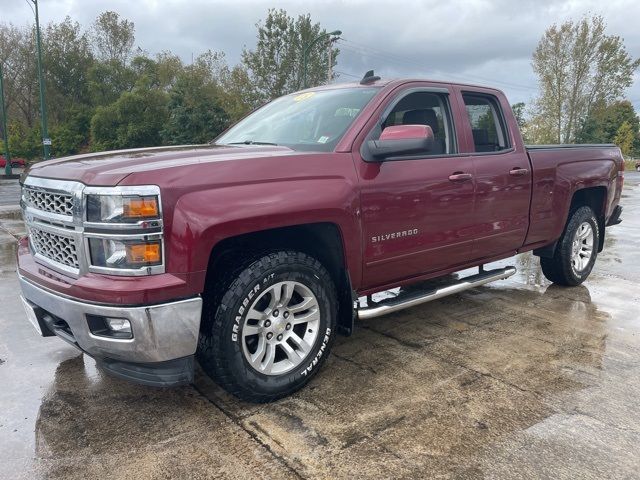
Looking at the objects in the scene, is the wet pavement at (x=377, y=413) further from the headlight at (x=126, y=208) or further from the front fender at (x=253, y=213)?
the headlight at (x=126, y=208)

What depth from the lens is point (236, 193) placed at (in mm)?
2812

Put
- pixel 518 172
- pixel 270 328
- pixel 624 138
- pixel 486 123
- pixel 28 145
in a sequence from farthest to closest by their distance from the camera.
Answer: pixel 624 138 → pixel 28 145 → pixel 486 123 → pixel 518 172 → pixel 270 328

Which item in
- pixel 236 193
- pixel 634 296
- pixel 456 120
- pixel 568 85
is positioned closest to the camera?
pixel 236 193

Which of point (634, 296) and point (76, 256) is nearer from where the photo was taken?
point (76, 256)

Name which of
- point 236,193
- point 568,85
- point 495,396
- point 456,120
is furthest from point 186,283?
point 568,85

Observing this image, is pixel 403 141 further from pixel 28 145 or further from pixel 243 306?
pixel 28 145

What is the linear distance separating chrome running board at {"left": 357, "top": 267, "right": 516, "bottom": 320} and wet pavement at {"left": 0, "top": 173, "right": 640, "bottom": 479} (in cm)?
40

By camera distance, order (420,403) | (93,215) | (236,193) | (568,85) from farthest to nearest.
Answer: (568,85) < (420,403) < (236,193) < (93,215)

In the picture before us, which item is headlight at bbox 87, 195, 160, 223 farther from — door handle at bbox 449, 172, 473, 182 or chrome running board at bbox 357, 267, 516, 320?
door handle at bbox 449, 172, 473, 182

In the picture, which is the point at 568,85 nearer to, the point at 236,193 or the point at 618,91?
the point at 618,91

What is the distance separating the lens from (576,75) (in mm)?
37375

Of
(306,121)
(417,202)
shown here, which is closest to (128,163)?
(306,121)

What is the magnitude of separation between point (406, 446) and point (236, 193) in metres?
1.55

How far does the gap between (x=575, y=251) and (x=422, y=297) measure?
2.59m
